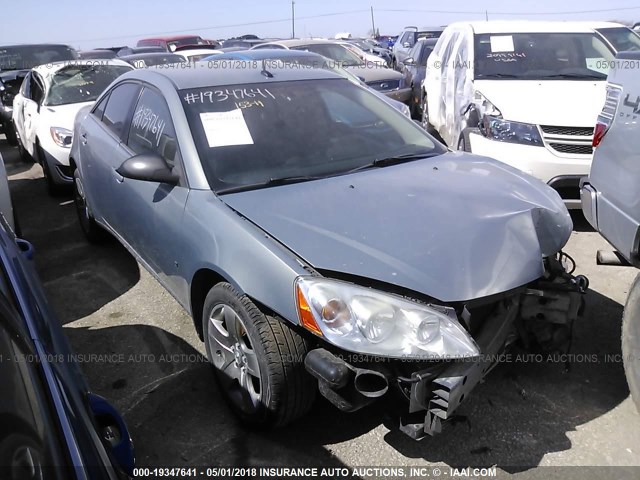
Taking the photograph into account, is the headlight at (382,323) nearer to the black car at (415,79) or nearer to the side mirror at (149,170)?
the side mirror at (149,170)

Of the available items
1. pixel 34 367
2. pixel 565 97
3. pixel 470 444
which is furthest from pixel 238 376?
pixel 565 97

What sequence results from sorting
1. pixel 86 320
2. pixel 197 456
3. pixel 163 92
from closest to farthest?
1. pixel 197 456
2. pixel 163 92
3. pixel 86 320

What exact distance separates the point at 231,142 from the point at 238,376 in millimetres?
1229

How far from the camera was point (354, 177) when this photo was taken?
2971mm

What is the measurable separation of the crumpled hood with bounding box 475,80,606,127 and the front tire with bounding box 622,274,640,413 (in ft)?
8.51

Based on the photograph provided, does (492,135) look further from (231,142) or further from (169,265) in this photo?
(169,265)

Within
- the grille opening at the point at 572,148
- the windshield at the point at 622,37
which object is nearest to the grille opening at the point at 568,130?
the grille opening at the point at 572,148

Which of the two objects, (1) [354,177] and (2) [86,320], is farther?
(2) [86,320]

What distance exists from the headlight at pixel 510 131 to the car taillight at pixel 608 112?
66.2 inches


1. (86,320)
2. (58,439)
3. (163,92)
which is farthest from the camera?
(86,320)

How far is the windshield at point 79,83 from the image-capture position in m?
7.05

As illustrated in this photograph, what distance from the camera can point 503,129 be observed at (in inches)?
201

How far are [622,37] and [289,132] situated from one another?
550 cm

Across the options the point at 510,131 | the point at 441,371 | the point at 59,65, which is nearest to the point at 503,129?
the point at 510,131
